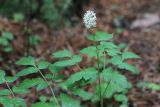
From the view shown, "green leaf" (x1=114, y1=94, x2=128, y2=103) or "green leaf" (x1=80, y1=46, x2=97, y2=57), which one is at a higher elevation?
"green leaf" (x1=80, y1=46, x2=97, y2=57)

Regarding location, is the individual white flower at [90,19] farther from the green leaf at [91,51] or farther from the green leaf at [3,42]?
the green leaf at [3,42]

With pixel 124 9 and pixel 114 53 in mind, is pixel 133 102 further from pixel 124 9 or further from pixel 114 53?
pixel 124 9

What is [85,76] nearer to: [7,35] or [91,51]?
[91,51]

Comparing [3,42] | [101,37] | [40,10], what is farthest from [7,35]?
[101,37]

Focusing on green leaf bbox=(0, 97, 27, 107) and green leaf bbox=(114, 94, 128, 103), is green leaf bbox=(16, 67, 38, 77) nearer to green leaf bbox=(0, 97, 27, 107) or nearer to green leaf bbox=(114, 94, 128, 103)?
green leaf bbox=(0, 97, 27, 107)

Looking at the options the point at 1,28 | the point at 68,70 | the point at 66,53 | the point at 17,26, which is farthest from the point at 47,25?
the point at 66,53

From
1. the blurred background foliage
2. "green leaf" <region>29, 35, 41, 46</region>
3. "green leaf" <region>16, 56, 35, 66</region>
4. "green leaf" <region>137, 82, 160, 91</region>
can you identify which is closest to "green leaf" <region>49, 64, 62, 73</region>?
"green leaf" <region>16, 56, 35, 66</region>

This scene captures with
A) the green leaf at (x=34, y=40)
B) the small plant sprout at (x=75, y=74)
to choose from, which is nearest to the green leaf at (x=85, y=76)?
the small plant sprout at (x=75, y=74)

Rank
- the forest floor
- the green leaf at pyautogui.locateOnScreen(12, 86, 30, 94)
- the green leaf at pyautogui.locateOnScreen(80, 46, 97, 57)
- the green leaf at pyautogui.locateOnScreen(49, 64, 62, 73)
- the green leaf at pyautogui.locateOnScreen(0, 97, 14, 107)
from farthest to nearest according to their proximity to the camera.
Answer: the forest floor
the green leaf at pyautogui.locateOnScreen(49, 64, 62, 73)
the green leaf at pyautogui.locateOnScreen(80, 46, 97, 57)
the green leaf at pyautogui.locateOnScreen(12, 86, 30, 94)
the green leaf at pyautogui.locateOnScreen(0, 97, 14, 107)
